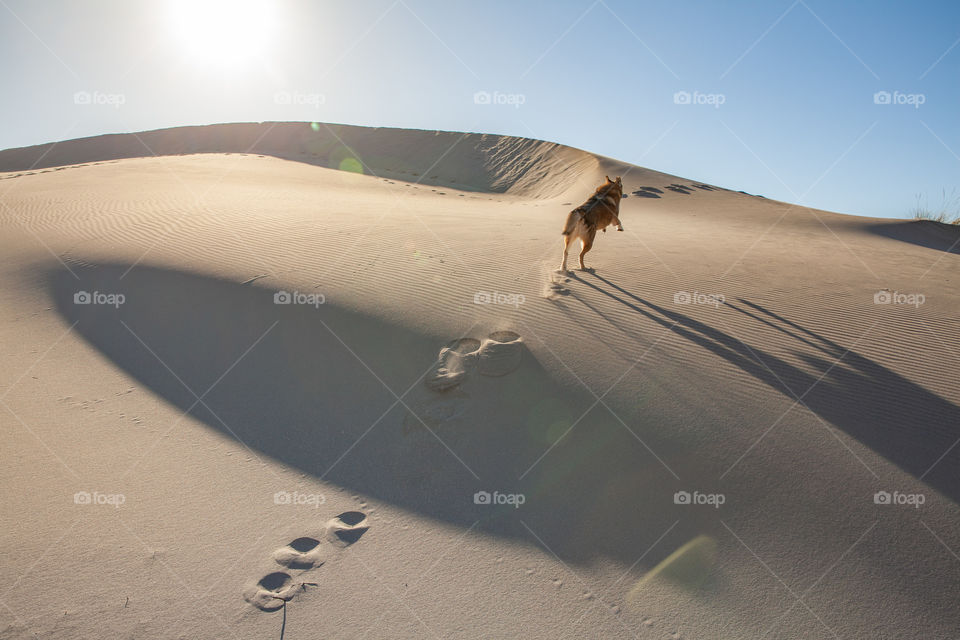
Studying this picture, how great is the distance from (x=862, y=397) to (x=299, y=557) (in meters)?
4.97

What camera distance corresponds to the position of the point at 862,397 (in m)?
4.47

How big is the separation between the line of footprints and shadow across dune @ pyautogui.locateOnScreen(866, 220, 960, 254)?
15.1 m

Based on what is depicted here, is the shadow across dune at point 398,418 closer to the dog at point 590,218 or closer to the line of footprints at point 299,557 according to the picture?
the line of footprints at point 299,557

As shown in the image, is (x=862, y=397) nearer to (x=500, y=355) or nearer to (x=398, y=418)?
(x=500, y=355)

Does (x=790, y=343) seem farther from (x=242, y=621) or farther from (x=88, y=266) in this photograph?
(x=88, y=266)

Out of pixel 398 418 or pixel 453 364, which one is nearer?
pixel 398 418

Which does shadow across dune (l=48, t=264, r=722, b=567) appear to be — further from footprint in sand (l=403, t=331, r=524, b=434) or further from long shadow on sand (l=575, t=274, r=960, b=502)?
long shadow on sand (l=575, t=274, r=960, b=502)

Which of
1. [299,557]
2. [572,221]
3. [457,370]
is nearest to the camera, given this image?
[299,557]

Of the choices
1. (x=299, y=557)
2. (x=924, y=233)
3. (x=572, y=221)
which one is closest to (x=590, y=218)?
(x=572, y=221)

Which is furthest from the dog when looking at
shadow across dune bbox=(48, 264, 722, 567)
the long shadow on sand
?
shadow across dune bbox=(48, 264, 722, 567)

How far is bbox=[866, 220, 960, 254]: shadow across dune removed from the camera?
12.8m

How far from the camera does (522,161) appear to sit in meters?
32.5

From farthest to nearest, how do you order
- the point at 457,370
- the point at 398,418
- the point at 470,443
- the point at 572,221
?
the point at 572,221 → the point at 457,370 → the point at 398,418 → the point at 470,443

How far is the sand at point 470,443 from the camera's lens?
294cm
